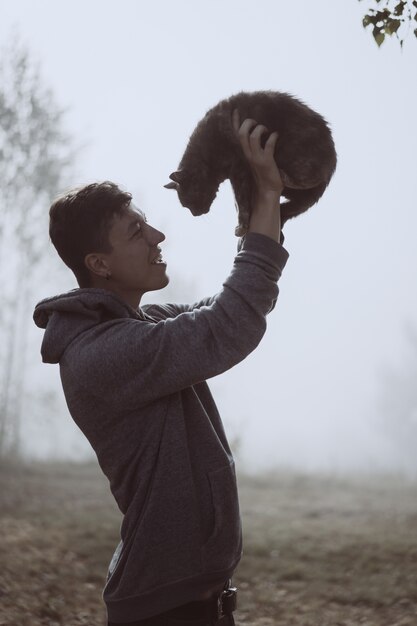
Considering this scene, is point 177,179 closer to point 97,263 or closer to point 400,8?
point 97,263

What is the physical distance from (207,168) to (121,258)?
0.66 m

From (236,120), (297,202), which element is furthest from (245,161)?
(297,202)

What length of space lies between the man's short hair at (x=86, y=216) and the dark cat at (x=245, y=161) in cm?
43

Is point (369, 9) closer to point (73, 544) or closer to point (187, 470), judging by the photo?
point (187, 470)

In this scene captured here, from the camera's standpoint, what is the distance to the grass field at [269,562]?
528cm

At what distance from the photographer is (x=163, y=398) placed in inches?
77.0

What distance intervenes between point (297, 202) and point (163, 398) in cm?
88

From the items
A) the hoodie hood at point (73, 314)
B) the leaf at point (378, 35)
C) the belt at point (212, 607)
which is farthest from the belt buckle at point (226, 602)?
the leaf at point (378, 35)

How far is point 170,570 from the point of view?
6.13 ft

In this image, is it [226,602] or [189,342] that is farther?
[226,602]

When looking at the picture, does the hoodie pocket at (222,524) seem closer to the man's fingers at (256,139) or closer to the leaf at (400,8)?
the man's fingers at (256,139)

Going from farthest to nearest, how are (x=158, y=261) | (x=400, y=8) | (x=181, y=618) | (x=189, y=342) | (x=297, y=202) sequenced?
(x=400, y=8) → (x=297, y=202) → (x=158, y=261) → (x=181, y=618) → (x=189, y=342)

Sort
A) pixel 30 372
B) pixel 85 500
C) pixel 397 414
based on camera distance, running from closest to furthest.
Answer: pixel 85 500, pixel 30 372, pixel 397 414

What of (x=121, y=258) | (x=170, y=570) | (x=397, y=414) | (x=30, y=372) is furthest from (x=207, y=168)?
(x=397, y=414)
